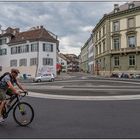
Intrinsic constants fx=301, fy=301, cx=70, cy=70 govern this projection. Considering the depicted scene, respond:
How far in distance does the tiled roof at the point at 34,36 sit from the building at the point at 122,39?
12398mm

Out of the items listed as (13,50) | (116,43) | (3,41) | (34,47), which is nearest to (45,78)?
(34,47)

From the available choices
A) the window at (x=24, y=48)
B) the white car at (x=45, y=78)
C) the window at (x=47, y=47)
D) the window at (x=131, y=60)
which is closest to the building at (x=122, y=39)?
the window at (x=131, y=60)

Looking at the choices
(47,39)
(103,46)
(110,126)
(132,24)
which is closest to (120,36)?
(132,24)

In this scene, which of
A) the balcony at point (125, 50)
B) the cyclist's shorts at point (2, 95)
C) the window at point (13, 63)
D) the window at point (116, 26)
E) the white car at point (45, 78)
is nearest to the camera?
the cyclist's shorts at point (2, 95)

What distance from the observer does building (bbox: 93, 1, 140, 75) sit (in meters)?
62.1

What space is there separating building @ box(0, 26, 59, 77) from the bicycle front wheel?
50.5m

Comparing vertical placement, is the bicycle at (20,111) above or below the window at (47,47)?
below

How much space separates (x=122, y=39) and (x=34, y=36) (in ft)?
62.7

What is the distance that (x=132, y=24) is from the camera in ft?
207

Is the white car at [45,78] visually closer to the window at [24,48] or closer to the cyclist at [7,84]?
the window at [24,48]

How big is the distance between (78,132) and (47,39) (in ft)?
188

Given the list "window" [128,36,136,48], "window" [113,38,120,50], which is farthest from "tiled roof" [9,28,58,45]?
"window" [128,36,136,48]

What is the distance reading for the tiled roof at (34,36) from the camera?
210 ft

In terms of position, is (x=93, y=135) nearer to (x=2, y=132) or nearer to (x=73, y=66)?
(x=2, y=132)
